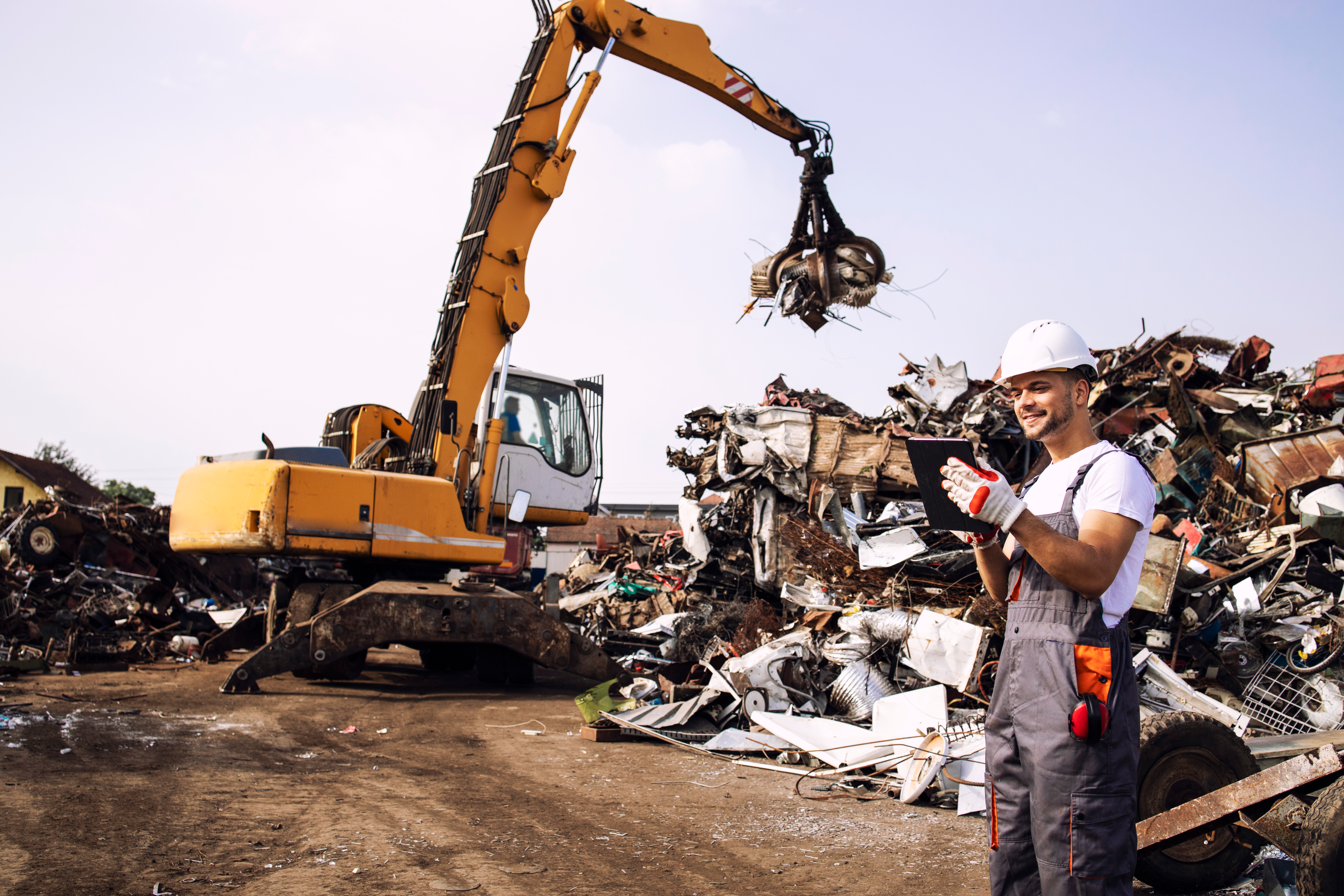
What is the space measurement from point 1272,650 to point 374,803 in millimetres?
6355

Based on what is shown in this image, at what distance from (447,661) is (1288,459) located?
934 cm

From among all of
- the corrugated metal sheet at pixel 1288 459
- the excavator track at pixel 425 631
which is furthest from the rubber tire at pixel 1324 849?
the corrugated metal sheet at pixel 1288 459

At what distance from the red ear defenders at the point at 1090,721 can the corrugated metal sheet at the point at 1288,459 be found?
9.30 metres

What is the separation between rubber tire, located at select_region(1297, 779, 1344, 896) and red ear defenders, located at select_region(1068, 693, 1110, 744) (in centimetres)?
174

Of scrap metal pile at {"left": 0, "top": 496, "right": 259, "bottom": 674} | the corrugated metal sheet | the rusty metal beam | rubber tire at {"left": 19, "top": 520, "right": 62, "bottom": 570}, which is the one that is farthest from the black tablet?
rubber tire at {"left": 19, "top": 520, "right": 62, "bottom": 570}

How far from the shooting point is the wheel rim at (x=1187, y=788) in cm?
362

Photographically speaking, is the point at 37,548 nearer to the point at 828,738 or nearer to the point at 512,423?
the point at 512,423

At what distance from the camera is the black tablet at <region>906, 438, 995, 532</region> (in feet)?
7.17

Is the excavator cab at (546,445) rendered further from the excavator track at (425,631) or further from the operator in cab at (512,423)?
the excavator track at (425,631)

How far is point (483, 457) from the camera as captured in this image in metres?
8.99

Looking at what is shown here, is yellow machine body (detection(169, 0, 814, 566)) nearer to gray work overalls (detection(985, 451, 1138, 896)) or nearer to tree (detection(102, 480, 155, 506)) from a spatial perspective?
gray work overalls (detection(985, 451, 1138, 896))

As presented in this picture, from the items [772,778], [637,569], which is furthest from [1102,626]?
[637,569]

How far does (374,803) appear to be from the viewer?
4555mm

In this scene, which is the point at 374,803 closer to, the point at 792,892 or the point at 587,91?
the point at 792,892
